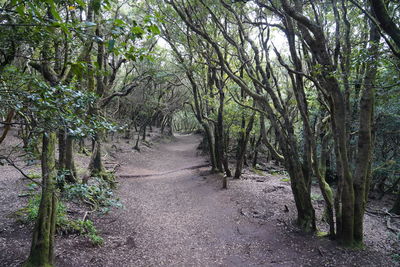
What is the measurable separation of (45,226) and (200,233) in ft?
16.0

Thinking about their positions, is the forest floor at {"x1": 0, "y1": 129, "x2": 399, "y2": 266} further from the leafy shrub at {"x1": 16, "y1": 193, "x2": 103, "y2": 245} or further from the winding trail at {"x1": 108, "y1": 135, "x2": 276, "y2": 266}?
the leafy shrub at {"x1": 16, "y1": 193, "x2": 103, "y2": 245}

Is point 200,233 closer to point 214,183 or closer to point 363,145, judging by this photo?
point 214,183

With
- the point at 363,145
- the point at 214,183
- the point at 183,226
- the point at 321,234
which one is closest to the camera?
the point at 363,145

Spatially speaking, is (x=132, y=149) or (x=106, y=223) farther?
(x=132, y=149)

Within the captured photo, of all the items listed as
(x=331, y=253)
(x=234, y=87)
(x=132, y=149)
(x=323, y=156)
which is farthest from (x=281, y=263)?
(x=132, y=149)

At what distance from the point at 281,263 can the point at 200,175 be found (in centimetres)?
953

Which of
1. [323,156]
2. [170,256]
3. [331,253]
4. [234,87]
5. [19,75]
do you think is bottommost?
[170,256]

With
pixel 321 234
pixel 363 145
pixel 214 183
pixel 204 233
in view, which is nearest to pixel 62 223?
pixel 204 233

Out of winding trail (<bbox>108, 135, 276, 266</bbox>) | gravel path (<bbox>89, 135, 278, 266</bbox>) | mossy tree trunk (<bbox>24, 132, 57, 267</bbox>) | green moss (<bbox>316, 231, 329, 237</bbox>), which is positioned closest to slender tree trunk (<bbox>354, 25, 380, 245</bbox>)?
green moss (<bbox>316, 231, 329, 237</bbox>)

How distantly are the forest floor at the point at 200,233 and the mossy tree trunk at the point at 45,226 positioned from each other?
485mm

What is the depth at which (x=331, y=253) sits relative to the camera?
6.14 metres

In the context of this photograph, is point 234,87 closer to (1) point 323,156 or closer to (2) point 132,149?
(1) point 323,156

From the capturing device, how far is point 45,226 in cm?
475

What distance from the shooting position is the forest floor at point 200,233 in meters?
5.86
